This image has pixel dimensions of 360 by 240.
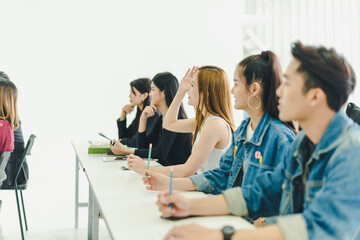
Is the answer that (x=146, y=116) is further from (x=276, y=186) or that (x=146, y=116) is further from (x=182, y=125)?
(x=276, y=186)

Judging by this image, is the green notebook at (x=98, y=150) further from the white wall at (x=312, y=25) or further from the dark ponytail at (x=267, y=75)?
the white wall at (x=312, y=25)

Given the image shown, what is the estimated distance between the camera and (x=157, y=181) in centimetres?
153

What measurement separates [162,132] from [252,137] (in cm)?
121

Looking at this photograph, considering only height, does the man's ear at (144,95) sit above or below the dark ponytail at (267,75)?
above

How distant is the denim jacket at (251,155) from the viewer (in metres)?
1.48

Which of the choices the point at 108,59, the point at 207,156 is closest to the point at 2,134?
the point at 207,156

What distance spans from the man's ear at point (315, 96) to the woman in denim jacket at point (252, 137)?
486 mm

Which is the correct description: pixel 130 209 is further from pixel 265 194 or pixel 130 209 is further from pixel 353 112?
pixel 353 112

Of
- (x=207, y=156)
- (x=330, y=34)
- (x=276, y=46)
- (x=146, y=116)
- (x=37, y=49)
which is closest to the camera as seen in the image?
(x=207, y=156)

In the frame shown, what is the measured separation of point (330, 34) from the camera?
427 centimetres

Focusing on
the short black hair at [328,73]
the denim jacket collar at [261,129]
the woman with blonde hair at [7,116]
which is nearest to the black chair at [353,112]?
the denim jacket collar at [261,129]

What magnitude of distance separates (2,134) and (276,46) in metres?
3.73

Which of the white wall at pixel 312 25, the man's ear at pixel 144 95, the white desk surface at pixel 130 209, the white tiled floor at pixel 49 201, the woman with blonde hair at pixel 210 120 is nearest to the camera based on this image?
the white desk surface at pixel 130 209

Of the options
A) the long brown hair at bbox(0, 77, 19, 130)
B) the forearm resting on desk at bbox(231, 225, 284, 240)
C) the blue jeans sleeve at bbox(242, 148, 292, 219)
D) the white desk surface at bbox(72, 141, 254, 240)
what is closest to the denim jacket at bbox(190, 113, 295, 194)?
the white desk surface at bbox(72, 141, 254, 240)
